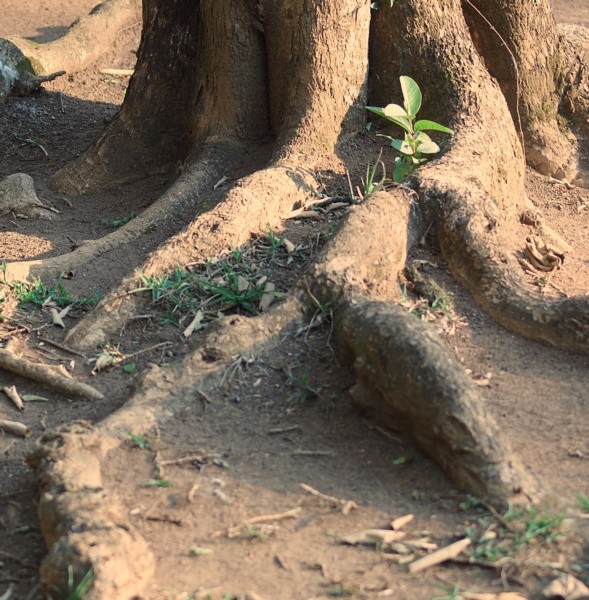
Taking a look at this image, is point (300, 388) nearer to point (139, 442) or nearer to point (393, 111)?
point (139, 442)

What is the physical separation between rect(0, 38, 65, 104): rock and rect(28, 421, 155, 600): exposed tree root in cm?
481

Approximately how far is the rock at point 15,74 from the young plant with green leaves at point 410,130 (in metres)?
3.77

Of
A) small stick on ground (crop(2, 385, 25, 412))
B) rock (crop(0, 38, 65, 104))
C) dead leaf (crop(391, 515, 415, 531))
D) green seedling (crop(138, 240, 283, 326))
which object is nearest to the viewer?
dead leaf (crop(391, 515, 415, 531))

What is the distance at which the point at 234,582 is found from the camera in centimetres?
254

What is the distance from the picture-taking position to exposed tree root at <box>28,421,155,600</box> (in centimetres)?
242

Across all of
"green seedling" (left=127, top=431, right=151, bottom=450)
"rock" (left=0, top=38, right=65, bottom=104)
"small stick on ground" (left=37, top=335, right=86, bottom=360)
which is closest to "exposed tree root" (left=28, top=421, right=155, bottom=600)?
"green seedling" (left=127, top=431, right=151, bottom=450)

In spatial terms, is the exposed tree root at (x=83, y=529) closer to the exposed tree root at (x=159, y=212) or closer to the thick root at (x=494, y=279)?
the exposed tree root at (x=159, y=212)

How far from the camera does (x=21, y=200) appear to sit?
5395mm

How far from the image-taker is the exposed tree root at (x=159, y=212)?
442 cm

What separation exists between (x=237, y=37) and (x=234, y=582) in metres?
3.21

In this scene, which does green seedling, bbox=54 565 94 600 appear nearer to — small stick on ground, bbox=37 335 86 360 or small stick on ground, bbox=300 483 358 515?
small stick on ground, bbox=300 483 358 515

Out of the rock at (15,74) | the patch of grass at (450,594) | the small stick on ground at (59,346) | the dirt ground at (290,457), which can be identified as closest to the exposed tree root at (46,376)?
the dirt ground at (290,457)

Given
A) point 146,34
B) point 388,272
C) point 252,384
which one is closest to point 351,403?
point 252,384

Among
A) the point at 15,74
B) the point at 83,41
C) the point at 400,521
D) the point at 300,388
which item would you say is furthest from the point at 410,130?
the point at 83,41
